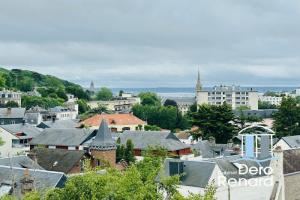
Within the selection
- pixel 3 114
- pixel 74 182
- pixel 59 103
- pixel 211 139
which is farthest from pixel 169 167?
pixel 59 103

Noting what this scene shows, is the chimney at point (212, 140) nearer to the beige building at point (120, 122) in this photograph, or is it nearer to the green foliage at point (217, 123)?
the green foliage at point (217, 123)

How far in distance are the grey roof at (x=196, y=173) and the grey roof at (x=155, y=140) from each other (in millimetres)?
26363

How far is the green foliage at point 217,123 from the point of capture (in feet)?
202

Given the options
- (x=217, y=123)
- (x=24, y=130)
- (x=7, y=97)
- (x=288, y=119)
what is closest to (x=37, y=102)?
(x=7, y=97)

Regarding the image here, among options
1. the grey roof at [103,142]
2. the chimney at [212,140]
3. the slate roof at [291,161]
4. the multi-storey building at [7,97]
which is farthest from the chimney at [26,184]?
the multi-storey building at [7,97]

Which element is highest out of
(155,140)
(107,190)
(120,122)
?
(107,190)

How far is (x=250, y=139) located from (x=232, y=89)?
152 m

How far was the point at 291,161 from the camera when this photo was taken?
33344mm

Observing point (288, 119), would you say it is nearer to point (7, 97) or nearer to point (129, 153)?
point (129, 153)

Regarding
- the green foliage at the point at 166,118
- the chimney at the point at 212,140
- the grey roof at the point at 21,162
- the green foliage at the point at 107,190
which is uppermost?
the green foliage at the point at 107,190

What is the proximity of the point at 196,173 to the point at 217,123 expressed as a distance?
33.7 m

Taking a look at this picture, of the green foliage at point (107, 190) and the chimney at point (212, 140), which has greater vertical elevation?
the green foliage at point (107, 190)

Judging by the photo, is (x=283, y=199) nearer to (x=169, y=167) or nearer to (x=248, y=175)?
(x=248, y=175)

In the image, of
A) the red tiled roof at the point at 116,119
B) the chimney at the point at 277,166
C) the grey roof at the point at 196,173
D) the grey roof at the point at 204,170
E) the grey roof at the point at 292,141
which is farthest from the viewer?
the red tiled roof at the point at 116,119
